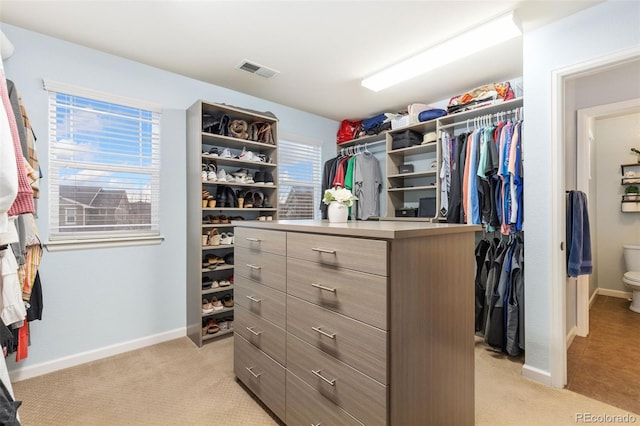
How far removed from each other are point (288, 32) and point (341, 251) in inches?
67.2

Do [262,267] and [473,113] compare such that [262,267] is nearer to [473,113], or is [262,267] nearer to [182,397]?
[182,397]

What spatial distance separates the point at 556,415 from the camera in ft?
5.60

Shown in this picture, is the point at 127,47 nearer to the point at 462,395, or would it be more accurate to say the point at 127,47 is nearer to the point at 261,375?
the point at 261,375

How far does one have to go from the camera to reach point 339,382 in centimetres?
128

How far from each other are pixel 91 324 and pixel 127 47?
2182 millimetres

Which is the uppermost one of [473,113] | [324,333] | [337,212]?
[473,113]

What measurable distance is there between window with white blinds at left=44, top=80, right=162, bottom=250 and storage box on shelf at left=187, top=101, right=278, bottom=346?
35 centimetres

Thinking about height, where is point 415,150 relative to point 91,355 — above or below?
above

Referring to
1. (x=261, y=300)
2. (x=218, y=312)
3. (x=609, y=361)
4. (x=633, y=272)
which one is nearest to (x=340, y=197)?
(x=261, y=300)

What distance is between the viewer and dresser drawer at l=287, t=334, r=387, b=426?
1140mm

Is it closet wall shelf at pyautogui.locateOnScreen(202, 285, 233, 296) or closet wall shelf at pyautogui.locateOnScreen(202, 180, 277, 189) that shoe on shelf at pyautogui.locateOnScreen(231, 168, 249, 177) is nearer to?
closet wall shelf at pyautogui.locateOnScreen(202, 180, 277, 189)

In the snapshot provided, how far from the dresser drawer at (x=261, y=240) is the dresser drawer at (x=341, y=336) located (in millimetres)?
277

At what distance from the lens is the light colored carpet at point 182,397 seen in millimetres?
1694

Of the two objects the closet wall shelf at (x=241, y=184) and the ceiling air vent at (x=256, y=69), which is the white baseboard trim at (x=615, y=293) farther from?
the ceiling air vent at (x=256, y=69)
